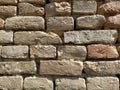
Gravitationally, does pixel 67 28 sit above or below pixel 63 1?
below

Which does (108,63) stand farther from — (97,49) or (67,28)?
(67,28)

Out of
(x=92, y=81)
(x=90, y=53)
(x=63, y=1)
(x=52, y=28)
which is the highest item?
(x=63, y=1)

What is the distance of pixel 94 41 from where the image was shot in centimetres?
254

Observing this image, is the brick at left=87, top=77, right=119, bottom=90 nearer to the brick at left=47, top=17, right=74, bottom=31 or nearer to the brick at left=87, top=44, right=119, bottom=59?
the brick at left=87, top=44, right=119, bottom=59

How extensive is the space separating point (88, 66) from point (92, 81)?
12cm

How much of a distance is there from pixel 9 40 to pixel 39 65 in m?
0.32

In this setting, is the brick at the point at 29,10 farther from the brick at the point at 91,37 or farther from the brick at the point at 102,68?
the brick at the point at 102,68

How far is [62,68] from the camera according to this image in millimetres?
2506

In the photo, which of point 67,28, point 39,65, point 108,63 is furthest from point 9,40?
point 108,63

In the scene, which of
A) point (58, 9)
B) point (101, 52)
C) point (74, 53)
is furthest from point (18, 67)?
point (101, 52)

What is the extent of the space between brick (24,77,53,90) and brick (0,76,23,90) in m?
0.05

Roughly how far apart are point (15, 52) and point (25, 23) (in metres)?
0.25

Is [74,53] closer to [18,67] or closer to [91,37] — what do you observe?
[91,37]

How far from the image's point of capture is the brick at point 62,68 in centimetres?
250
